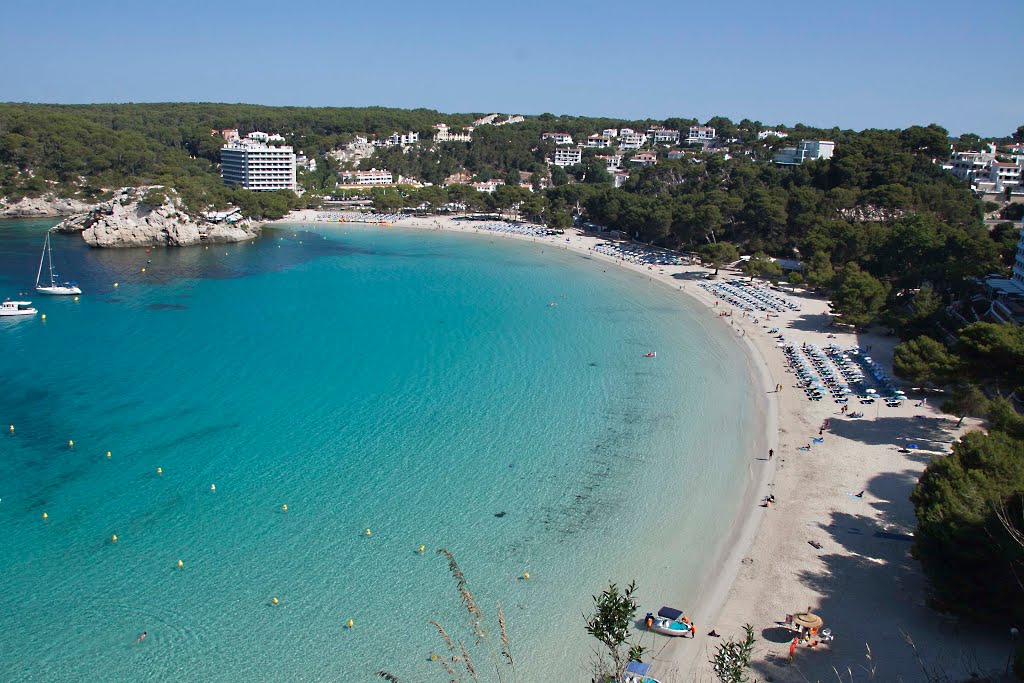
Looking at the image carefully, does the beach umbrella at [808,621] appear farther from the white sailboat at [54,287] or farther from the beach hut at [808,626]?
the white sailboat at [54,287]

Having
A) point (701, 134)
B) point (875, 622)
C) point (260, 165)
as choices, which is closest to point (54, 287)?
point (875, 622)

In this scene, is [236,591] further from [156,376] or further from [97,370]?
[97,370]

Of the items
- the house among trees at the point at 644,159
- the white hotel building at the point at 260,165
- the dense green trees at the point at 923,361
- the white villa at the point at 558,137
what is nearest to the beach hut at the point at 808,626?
the dense green trees at the point at 923,361

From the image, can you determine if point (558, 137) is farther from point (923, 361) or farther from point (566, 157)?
point (923, 361)

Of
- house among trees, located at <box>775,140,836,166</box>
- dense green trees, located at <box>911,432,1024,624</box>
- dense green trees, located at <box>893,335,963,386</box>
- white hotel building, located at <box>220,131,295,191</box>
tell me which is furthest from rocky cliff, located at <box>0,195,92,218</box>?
dense green trees, located at <box>911,432,1024,624</box>

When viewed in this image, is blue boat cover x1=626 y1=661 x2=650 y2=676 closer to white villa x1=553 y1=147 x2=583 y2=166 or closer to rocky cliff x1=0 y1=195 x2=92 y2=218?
rocky cliff x1=0 y1=195 x2=92 y2=218

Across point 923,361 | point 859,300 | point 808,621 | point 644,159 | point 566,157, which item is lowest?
point 808,621
